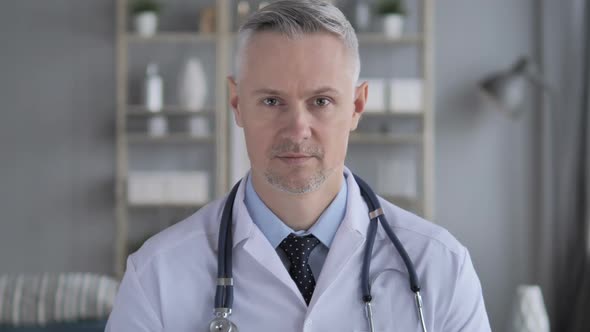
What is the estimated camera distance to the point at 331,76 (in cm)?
139

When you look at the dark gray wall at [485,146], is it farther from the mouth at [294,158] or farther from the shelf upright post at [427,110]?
the mouth at [294,158]

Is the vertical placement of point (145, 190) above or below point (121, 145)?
below

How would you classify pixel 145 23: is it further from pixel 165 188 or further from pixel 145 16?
pixel 165 188

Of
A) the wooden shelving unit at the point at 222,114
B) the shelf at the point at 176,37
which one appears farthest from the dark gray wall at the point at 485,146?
the shelf at the point at 176,37

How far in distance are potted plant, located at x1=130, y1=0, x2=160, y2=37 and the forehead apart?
3752 millimetres

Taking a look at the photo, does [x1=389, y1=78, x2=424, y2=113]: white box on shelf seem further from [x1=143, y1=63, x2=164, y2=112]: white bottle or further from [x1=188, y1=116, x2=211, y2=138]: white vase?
[x1=143, y1=63, x2=164, y2=112]: white bottle

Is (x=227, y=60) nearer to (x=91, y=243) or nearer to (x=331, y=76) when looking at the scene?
(x=91, y=243)

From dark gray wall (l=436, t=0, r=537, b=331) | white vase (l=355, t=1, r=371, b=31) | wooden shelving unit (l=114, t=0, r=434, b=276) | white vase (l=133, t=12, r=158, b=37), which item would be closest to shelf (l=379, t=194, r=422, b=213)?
wooden shelving unit (l=114, t=0, r=434, b=276)

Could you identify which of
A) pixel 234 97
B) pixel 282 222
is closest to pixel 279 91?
pixel 234 97

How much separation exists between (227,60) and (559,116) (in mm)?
1941

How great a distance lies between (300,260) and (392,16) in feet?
12.0

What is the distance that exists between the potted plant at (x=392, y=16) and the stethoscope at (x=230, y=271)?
3538 mm

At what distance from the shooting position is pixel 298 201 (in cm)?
148

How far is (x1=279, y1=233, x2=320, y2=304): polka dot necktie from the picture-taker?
1.49 meters
